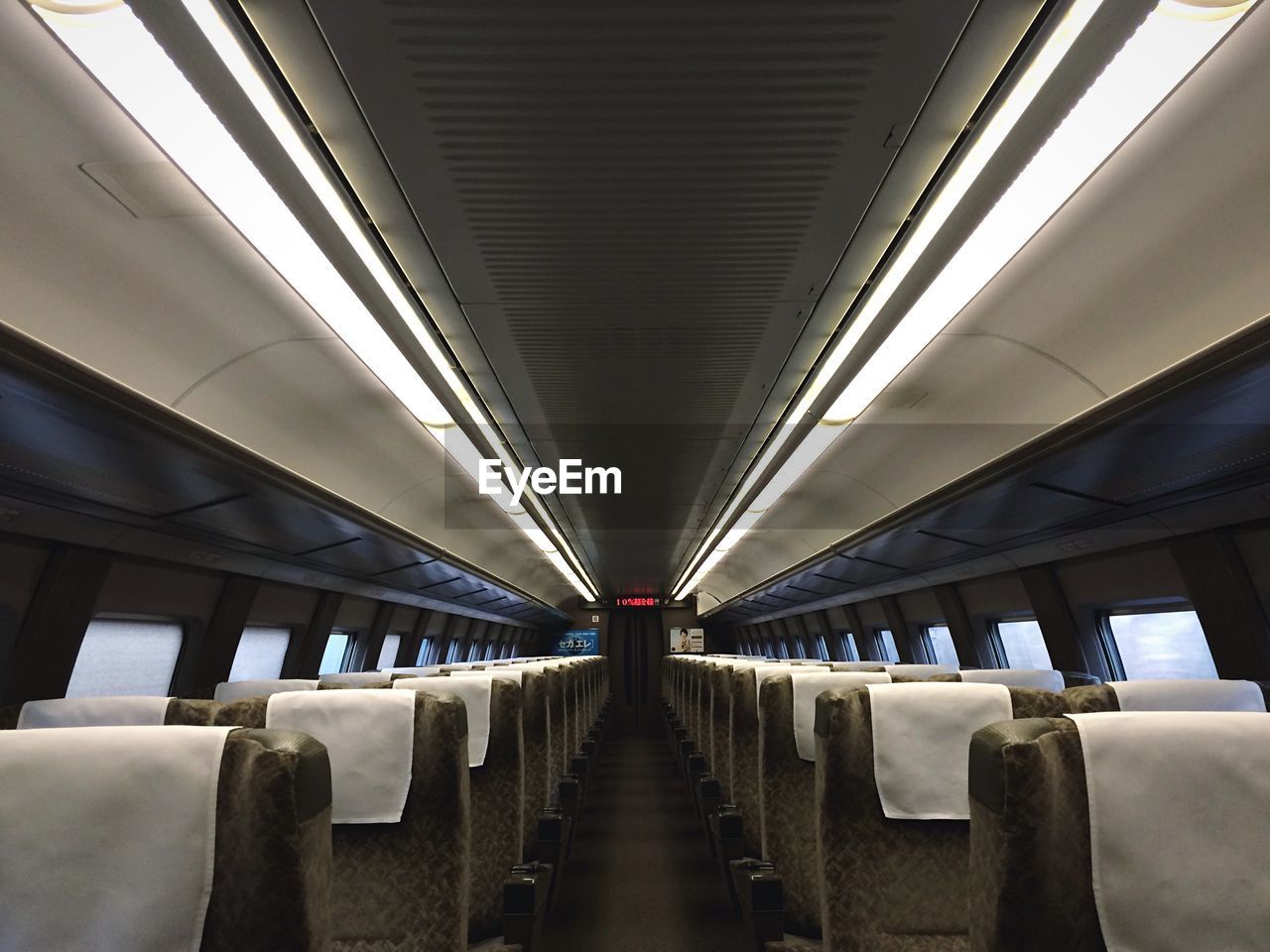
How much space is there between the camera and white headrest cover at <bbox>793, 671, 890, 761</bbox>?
12.6 feet

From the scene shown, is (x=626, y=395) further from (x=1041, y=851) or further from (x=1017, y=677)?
(x=1041, y=851)

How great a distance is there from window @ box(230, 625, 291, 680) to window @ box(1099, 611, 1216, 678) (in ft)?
28.1

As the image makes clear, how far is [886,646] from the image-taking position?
14031mm

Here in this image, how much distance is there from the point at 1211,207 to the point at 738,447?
14.3ft

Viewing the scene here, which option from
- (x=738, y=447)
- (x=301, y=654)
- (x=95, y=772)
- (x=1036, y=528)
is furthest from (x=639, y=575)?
(x=95, y=772)

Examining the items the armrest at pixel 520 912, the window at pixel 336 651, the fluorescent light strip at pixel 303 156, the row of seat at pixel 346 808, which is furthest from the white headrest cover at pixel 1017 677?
the window at pixel 336 651

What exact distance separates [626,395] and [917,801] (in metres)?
3.77

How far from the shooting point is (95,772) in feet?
4.31

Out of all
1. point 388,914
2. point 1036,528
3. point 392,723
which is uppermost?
point 1036,528

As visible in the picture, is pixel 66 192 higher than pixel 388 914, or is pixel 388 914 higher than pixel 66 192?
pixel 66 192

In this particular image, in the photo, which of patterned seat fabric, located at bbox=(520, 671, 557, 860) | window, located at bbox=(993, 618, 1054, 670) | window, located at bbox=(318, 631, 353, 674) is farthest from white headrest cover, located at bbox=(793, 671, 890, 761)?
window, located at bbox=(318, 631, 353, 674)

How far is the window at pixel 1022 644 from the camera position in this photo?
8.96 metres

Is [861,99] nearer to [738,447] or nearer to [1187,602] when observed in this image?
[738,447]

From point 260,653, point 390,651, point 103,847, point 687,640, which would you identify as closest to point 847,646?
point 390,651
